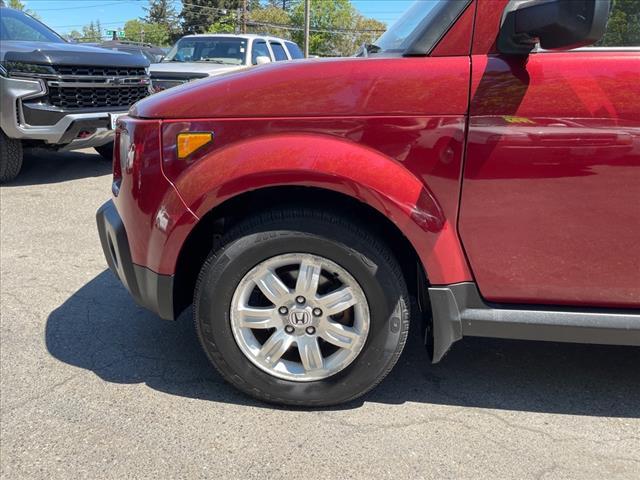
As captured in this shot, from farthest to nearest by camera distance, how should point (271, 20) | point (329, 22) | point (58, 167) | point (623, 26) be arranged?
point (271, 20) < point (329, 22) < point (58, 167) < point (623, 26)

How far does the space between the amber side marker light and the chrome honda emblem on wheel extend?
0.80m

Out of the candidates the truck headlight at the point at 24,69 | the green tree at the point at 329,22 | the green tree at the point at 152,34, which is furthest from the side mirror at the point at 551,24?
the green tree at the point at 152,34

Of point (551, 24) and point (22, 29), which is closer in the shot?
point (551, 24)

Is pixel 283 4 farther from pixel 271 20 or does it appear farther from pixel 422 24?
pixel 422 24

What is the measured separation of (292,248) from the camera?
2287 mm

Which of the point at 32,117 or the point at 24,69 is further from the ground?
the point at 24,69

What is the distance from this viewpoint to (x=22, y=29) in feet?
23.4

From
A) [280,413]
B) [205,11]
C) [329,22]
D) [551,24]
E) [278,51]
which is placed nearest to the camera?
[551,24]

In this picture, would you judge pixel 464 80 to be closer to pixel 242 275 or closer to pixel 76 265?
pixel 242 275

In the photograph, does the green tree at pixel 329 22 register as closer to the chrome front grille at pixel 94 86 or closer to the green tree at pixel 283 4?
the green tree at pixel 283 4

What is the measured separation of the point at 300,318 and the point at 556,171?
1.17m

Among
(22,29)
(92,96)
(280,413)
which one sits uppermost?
(22,29)

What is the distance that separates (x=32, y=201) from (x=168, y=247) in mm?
4313

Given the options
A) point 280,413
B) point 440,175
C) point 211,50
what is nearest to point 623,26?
point 440,175
